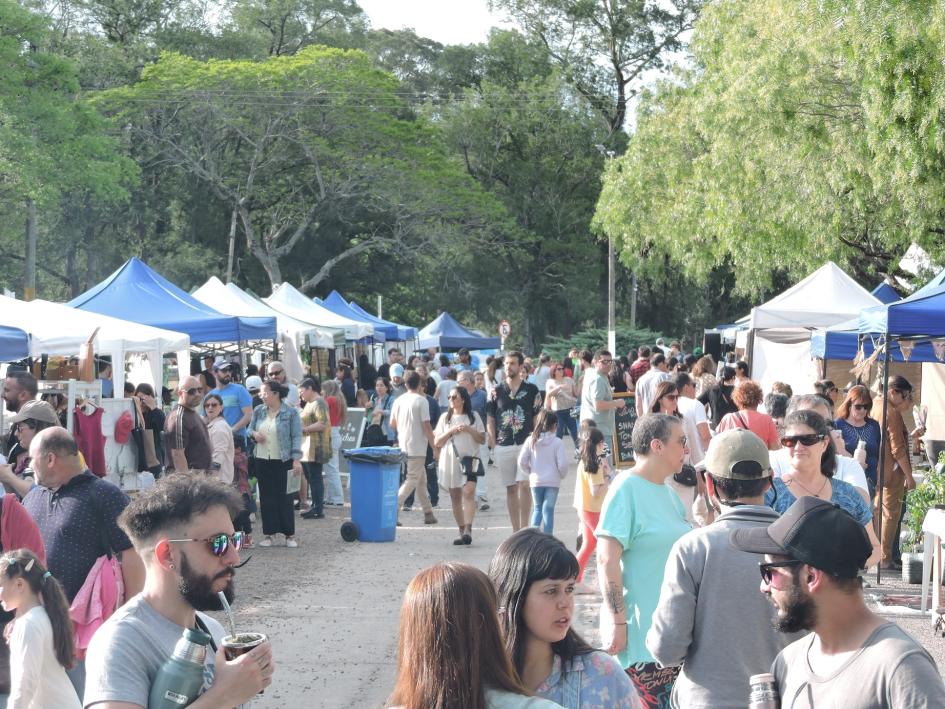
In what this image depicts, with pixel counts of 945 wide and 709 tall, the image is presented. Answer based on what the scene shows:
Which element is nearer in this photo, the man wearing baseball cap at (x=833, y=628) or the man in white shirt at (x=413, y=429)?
the man wearing baseball cap at (x=833, y=628)

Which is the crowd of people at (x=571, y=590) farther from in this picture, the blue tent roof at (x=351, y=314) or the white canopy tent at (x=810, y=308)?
the blue tent roof at (x=351, y=314)

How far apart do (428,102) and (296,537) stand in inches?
1747

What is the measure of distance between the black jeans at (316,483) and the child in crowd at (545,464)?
4584mm

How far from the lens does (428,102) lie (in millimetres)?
57094

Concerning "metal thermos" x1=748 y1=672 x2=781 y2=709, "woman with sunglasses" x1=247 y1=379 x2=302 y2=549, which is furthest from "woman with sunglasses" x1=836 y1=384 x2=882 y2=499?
"metal thermos" x1=748 y1=672 x2=781 y2=709

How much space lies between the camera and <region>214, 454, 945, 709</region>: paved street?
27.1ft

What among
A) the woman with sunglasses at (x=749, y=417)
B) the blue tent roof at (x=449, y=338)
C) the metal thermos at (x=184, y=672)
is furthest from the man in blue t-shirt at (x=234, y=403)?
the blue tent roof at (x=449, y=338)

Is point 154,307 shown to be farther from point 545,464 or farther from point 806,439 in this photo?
point 806,439

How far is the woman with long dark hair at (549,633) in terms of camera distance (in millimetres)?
3252

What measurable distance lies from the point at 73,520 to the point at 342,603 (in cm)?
531

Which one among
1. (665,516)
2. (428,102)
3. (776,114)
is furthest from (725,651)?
(428,102)

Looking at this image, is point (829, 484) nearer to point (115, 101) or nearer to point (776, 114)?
point (776, 114)

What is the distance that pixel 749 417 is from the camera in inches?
367

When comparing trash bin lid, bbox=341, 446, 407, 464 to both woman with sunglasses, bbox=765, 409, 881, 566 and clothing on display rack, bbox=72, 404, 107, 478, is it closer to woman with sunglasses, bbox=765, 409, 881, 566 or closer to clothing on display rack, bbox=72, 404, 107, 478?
clothing on display rack, bbox=72, 404, 107, 478
